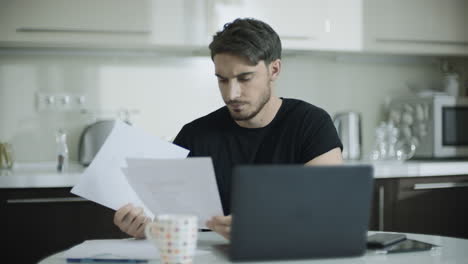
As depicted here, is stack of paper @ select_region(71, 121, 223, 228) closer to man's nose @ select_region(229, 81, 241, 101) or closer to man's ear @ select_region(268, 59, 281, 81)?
man's nose @ select_region(229, 81, 241, 101)

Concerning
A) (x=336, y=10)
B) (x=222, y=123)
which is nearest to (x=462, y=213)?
(x=336, y=10)

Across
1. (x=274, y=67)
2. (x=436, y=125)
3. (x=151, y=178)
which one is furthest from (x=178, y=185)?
(x=436, y=125)

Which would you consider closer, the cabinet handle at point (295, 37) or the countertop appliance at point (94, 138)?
the countertop appliance at point (94, 138)

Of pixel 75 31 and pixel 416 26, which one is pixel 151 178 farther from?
pixel 416 26

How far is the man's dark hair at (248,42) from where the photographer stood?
1660mm

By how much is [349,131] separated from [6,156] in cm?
164

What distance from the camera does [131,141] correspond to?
1480mm

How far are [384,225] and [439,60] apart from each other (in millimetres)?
1216

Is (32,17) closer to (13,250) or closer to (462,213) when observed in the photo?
(13,250)

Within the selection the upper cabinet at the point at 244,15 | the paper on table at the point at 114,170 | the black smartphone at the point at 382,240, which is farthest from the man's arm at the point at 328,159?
the upper cabinet at the point at 244,15

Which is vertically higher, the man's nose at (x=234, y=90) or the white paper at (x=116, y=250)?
the man's nose at (x=234, y=90)

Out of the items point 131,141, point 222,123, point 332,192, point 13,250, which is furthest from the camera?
point 13,250

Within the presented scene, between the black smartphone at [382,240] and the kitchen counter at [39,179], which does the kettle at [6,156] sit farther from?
the black smartphone at [382,240]

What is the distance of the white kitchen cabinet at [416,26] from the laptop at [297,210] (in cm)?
219
